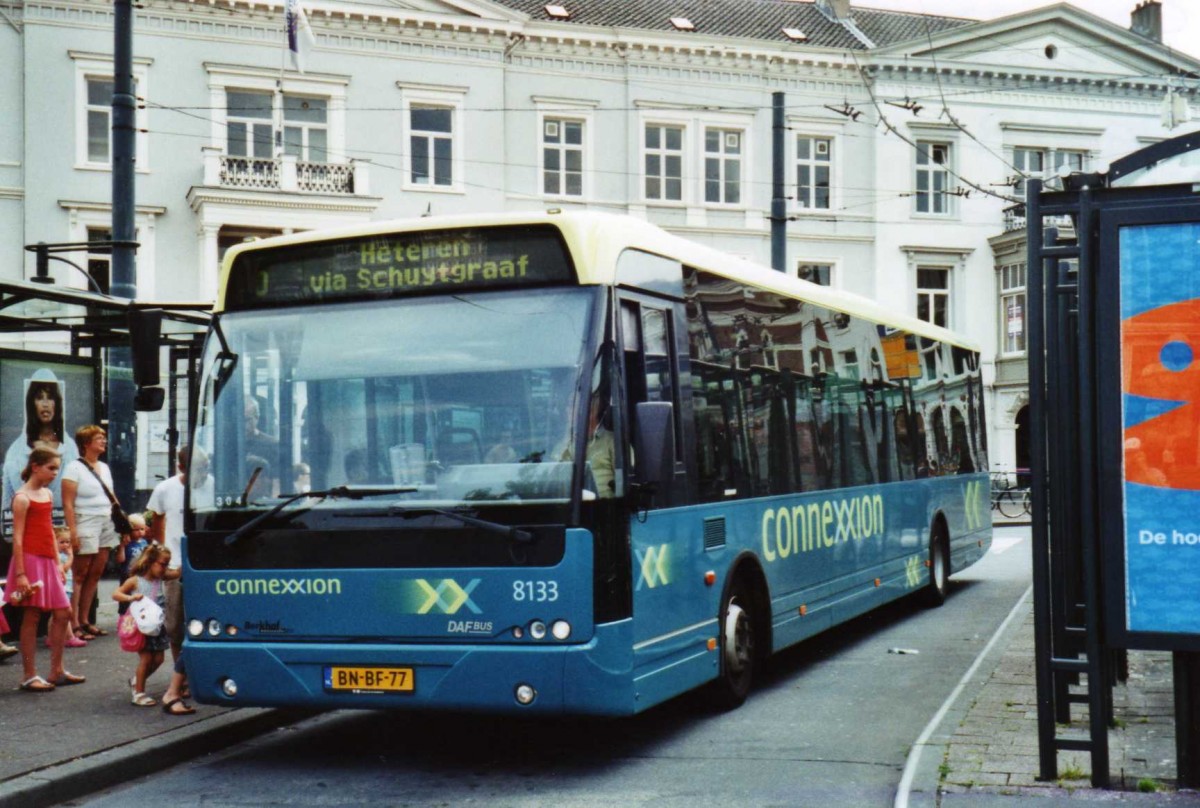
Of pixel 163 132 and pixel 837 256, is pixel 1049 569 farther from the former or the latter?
pixel 837 256

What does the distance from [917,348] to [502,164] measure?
21.8 m

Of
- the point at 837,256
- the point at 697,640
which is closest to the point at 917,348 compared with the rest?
the point at 697,640

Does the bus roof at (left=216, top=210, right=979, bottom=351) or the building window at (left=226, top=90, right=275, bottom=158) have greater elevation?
the building window at (left=226, top=90, right=275, bottom=158)

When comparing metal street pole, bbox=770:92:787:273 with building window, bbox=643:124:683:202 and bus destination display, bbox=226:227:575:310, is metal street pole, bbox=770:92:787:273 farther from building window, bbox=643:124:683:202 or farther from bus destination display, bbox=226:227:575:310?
building window, bbox=643:124:683:202

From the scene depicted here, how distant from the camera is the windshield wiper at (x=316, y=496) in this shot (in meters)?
7.38

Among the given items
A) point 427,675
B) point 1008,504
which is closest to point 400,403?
point 427,675

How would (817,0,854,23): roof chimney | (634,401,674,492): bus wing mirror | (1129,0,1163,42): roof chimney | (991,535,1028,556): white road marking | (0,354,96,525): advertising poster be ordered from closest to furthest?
(634,401,674,492): bus wing mirror < (0,354,96,525): advertising poster < (991,535,1028,556): white road marking < (817,0,854,23): roof chimney < (1129,0,1163,42): roof chimney

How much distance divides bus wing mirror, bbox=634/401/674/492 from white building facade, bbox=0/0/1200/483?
21.5m

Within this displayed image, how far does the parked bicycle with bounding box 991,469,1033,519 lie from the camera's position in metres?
34.0

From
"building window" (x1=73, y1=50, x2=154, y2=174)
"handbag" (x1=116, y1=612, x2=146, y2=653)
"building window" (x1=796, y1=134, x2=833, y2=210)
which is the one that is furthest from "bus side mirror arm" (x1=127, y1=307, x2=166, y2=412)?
"building window" (x1=796, y1=134, x2=833, y2=210)

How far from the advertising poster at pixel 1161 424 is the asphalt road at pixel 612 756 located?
1.58m

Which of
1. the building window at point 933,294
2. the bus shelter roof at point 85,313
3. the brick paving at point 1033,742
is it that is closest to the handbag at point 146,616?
the bus shelter roof at point 85,313

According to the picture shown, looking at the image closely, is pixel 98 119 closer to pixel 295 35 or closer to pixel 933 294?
pixel 295 35

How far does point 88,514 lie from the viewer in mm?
11719
